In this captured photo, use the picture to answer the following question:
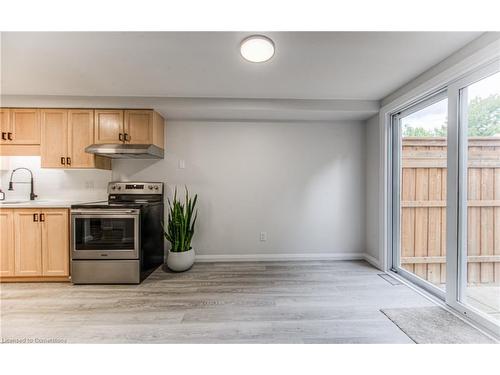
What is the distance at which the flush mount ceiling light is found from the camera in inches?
68.5

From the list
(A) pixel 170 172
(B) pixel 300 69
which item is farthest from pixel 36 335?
(B) pixel 300 69

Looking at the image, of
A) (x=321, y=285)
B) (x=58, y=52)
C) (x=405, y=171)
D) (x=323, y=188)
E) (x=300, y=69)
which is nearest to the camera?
(x=58, y=52)

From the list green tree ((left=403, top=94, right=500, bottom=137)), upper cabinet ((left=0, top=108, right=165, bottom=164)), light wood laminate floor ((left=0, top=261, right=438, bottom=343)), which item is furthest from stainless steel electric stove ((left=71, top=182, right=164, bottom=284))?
green tree ((left=403, top=94, right=500, bottom=137))

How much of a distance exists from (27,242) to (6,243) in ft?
0.73

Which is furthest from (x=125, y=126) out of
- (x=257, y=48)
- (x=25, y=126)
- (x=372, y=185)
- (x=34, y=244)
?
(x=372, y=185)

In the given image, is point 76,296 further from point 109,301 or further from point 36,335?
point 36,335

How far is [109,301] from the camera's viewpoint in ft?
7.58

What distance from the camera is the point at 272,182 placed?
3.57 meters

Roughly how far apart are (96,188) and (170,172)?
104 centimetres

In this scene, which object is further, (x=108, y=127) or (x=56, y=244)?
(x=108, y=127)

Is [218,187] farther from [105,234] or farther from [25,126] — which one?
[25,126]

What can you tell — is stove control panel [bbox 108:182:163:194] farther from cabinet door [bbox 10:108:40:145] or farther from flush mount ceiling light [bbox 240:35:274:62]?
flush mount ceiling light [bbox 240:35:274:62]

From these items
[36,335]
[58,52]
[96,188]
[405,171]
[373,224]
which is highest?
[58,52]

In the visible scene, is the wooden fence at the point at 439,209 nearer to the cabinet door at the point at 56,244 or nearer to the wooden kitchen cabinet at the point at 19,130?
the cabinet door at the point at 56,244
